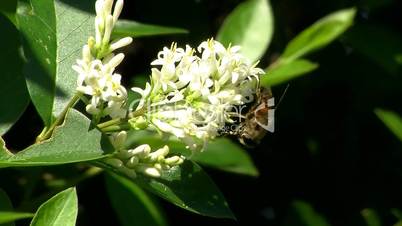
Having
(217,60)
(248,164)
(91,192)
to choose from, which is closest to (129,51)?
(91,192)

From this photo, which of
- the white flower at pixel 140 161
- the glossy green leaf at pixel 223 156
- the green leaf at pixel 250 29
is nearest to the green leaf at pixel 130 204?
the glossy green leaf at pixel 223 156

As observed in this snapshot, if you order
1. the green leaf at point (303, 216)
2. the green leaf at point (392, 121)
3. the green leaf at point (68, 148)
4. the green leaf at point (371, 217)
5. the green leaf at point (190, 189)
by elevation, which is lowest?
the green leaf at point (303, 216)

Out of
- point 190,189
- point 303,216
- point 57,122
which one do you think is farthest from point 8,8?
point 303,216

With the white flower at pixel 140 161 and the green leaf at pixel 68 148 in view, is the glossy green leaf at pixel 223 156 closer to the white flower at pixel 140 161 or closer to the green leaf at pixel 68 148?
the white flower at pixel 140 161

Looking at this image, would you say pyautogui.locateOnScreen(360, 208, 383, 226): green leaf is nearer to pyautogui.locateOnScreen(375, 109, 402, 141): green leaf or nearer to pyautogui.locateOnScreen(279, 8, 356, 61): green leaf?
pyautogui.locateOnScreen(375, 109, 402, 141): green leaf

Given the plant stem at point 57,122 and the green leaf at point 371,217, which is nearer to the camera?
the plant stem at point 57,122

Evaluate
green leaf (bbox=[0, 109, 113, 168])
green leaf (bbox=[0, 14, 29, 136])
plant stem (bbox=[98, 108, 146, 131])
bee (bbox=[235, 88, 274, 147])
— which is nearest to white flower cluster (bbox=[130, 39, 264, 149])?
plant stem (bbox=[98, 108, 146, 131])

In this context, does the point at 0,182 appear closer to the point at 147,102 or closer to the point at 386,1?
the point at 147,102
